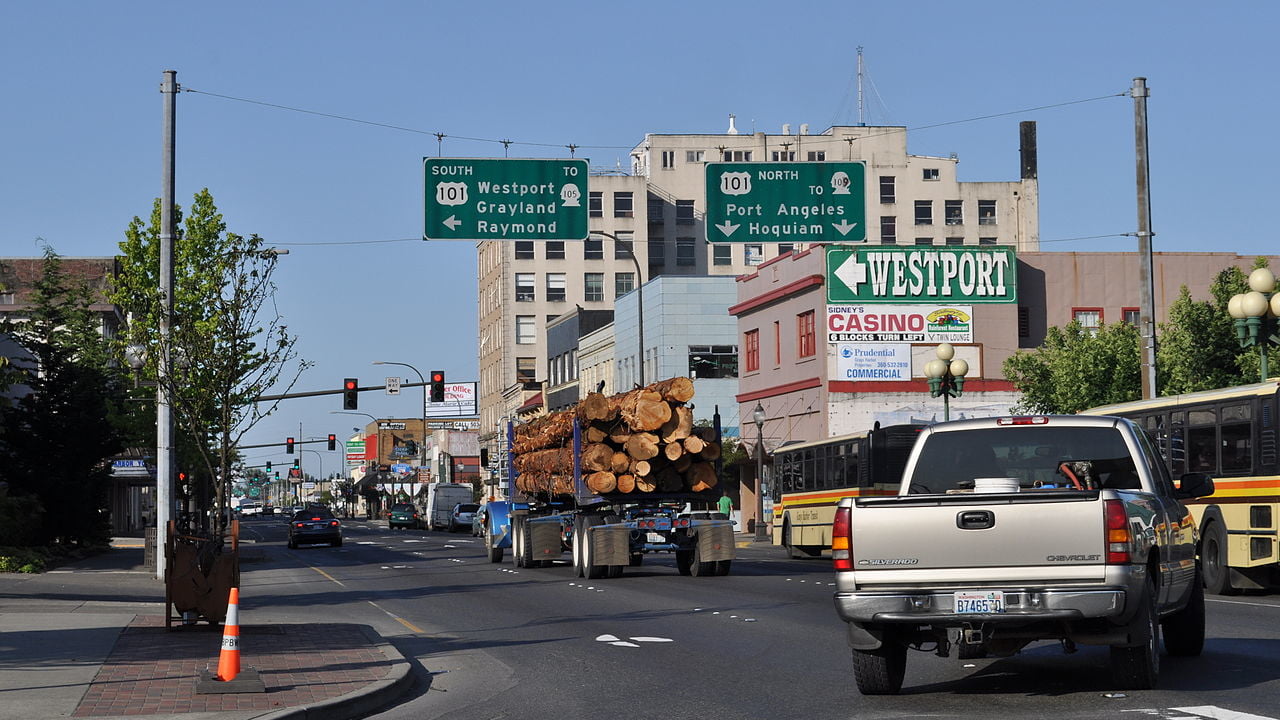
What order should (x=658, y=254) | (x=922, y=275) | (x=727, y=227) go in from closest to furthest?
(x=727, y=227)
(x=922, y=275)
(x=658, y=254)

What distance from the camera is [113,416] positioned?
138 feet

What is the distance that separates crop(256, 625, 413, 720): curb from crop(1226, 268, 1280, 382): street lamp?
1741cm

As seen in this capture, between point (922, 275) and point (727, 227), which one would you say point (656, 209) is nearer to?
point (922, 275)

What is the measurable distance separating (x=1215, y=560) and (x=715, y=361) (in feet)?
164

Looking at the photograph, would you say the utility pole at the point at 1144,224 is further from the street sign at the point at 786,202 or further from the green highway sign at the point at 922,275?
the green highway sign at the point at 922,275

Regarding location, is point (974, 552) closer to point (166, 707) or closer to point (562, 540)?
point (166, 707)

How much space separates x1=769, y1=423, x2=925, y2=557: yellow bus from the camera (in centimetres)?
3434

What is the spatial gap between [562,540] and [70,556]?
1452 centimetres

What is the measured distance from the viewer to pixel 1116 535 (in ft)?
33.6

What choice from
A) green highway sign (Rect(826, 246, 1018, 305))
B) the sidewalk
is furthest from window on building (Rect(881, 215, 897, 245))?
the sidewalk

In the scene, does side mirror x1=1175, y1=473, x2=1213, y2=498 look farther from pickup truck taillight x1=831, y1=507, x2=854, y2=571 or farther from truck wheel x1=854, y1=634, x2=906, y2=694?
pickup truck taillight x1=831, y1=507, x2=854, y2=571

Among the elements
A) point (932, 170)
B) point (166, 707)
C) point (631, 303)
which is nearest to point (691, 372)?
point (631, 303)

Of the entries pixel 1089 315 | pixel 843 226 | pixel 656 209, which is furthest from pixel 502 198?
pixel 656 209

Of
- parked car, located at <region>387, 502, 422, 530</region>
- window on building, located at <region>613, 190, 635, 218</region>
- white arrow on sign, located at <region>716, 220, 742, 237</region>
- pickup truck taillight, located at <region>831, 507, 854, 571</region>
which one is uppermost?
window on building, located at <region>613, 190, 635, 218</region>
